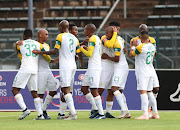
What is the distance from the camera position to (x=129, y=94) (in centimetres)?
1462

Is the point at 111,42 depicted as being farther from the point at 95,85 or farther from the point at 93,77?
the point at 95,85

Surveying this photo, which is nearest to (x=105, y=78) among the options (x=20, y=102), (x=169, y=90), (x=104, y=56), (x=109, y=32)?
(x=104, y=56)

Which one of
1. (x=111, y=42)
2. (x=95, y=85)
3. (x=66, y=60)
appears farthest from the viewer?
(x=111, y=42)

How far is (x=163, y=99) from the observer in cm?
1452

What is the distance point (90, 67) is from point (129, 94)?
13.0 feet

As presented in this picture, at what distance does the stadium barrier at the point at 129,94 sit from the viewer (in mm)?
14484

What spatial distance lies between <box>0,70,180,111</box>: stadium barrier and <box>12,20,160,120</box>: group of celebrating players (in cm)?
316

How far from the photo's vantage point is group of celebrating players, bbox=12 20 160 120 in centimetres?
1065

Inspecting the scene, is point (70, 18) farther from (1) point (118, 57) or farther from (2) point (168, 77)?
(1) point (118, 57)

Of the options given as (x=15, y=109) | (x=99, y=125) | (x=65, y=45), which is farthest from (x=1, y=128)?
(x=15, y=109)

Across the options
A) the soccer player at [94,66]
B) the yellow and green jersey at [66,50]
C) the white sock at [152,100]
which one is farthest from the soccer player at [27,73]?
the white sock at [152,100]

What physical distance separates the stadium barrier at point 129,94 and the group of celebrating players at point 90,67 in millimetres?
3162

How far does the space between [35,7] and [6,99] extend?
10850 millimetres

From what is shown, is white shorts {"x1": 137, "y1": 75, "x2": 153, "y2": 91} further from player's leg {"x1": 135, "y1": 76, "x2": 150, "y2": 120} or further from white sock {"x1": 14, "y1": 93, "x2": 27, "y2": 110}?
white sock {"x1": 14, "y1": 93, "x2": 27, "y2": 110}
